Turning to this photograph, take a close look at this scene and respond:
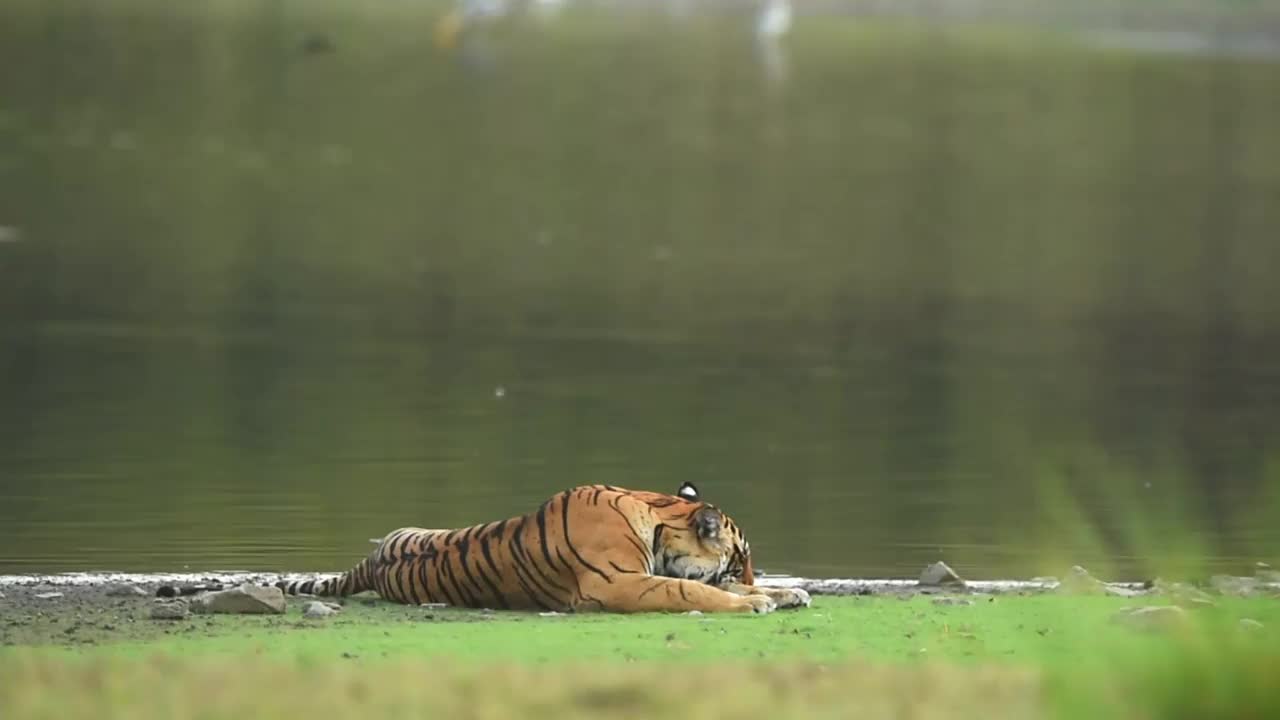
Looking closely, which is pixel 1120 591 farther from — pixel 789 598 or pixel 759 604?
pixel 759 604

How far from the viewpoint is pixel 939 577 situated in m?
12.0

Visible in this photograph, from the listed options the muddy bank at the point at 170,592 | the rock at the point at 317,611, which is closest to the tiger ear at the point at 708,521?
the muddy bank at the point at 170,592

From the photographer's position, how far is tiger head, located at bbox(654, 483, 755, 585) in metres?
10.8

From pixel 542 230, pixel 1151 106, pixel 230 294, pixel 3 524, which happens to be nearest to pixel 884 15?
pixel 1151 106

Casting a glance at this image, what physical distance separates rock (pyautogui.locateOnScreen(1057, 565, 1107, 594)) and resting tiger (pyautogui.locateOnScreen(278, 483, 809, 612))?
1.10 metres

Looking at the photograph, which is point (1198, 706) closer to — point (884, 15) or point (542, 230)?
point (542, 230)

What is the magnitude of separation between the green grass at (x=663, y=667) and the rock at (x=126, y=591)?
91 cm

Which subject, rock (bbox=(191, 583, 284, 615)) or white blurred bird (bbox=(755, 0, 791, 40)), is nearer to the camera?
rock (bbox=(191, 583, 284, 615))

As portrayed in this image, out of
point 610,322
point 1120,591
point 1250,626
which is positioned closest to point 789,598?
point 1120,591

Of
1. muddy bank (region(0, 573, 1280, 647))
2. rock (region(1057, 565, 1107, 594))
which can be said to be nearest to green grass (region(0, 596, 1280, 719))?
muddy bank (region(0, 573, 1280, 647))

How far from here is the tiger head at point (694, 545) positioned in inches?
424

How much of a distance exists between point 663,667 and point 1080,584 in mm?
3187

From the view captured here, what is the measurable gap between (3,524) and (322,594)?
2.63 metres

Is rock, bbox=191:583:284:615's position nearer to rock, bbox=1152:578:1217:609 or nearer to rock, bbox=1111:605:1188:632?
rock, bbox=1111:605:1188:632
